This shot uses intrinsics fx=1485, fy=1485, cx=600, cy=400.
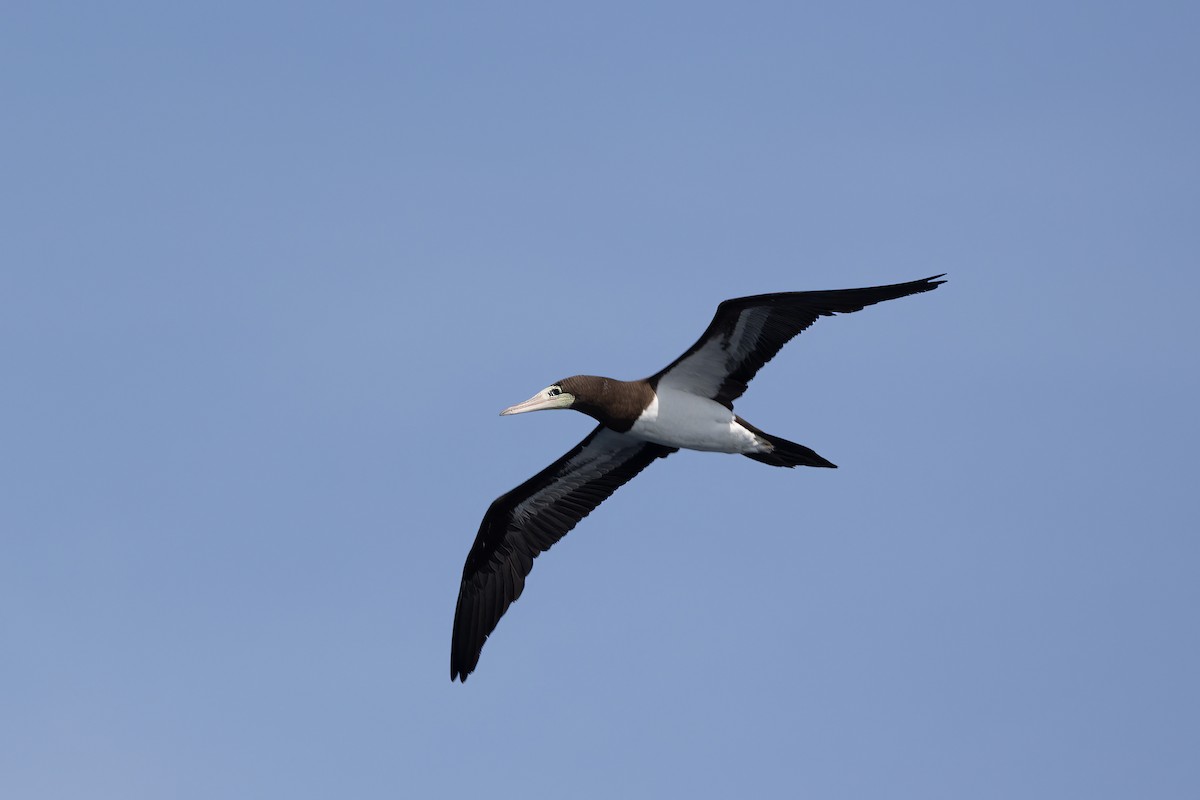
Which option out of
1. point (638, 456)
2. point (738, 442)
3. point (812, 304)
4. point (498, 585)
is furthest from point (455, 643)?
point (812, 304)

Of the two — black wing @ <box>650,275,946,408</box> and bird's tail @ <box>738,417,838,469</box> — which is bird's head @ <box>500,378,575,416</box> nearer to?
black wing @ <box>650,275,946,408</box>

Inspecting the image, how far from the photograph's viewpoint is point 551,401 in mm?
20828

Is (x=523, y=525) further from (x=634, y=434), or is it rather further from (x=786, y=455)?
(x=786, y=455)

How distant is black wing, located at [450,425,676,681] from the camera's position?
22.6 m

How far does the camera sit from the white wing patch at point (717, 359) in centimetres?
2025

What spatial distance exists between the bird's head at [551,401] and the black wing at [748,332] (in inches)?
49.8

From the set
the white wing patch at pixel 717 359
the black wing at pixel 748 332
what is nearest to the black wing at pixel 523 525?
the white wing patch at pixel 717 359

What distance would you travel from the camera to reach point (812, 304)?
19641mm

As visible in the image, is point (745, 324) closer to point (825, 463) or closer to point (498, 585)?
point (825, 463)

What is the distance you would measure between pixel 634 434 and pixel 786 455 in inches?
86.7

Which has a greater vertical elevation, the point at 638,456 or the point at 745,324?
the point at 745,324

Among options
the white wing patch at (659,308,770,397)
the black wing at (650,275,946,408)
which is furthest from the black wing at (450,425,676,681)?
the black wing at (650,275,946,408)

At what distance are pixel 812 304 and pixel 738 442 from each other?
2426mm

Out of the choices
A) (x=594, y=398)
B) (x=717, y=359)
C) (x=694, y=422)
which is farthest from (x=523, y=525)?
(x=717, y=359)
